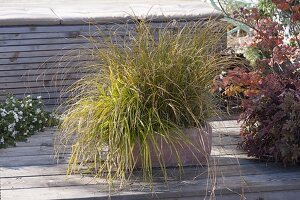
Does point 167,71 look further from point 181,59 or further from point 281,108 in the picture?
point 281,108

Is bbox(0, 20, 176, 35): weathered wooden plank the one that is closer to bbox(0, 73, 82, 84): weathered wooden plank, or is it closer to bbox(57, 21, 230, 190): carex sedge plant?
bbox(0, 73, 82, 84): weathered wooden plank

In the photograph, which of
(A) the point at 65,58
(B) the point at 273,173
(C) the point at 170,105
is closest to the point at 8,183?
(C) the point at 170,105

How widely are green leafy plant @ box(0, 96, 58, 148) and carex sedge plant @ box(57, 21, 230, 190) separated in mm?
856

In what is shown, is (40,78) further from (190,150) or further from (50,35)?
(190,150)

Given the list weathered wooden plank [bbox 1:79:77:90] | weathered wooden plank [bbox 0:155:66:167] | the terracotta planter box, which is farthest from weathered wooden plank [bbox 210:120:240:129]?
weathered wooden plank [bbox 1:79:77:90]

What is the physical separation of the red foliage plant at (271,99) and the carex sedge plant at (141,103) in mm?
319

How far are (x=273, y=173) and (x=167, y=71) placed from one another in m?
0.84

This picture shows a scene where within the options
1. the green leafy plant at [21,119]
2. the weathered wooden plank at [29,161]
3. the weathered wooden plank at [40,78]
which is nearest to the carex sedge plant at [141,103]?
the weathered wooden plank at [29,161]

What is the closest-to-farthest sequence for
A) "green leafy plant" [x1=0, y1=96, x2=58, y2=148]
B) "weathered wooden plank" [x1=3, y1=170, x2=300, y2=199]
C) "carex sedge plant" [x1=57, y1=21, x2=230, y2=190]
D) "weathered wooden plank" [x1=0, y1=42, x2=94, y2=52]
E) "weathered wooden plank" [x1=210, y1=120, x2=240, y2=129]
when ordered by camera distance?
"weathered wooden plank" [x1=3, y1=170, x2=300, y2=199]
"carex sedge plant" [x1=57, y1=21, x2=230, y2=190]
"green leafy plant" [x1=0, y1=96, x2=58, y2=148]
"weathered wooden plank" [x1=210, y1=120, x2=240, y2=129]
"weathered wooden plank" [x1=0, y1=42, x2=94, y2=52]

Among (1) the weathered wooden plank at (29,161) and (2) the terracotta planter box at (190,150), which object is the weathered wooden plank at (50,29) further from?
(2) the terracotta planter box at (190,150)

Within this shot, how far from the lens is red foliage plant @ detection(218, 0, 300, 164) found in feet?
13.2

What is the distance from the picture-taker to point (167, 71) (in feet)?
12.9

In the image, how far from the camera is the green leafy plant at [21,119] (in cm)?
481

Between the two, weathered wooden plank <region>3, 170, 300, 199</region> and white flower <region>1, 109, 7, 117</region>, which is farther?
white flower <region>1, 109, 7, 117</region>
